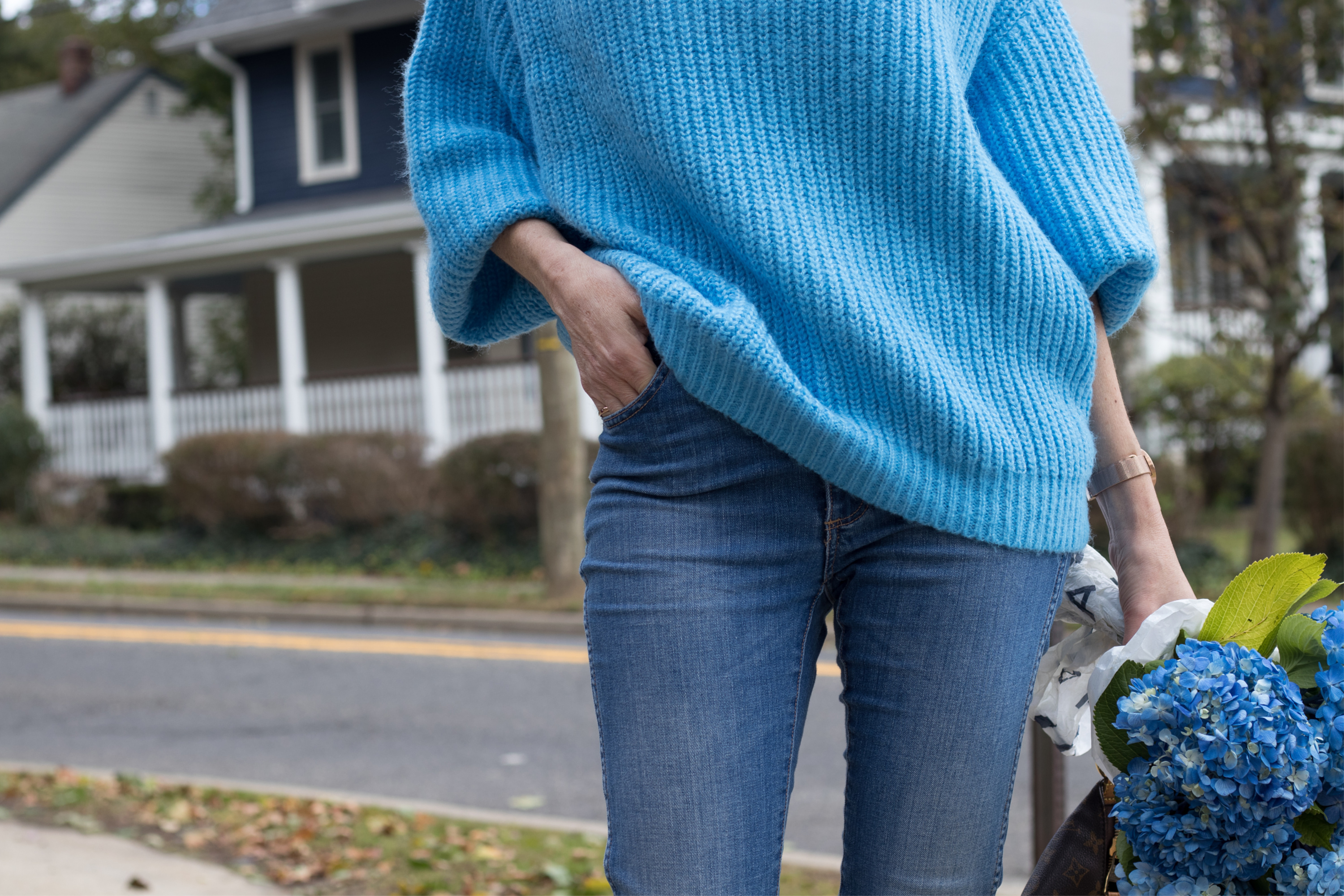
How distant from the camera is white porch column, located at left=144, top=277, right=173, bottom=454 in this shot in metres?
16.5

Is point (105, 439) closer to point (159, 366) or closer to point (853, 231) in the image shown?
point (159, 366)

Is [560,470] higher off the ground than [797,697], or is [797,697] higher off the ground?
[797,697]

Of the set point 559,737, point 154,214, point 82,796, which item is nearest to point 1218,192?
point 559,737

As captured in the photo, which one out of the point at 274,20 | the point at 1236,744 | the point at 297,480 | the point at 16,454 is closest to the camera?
the point at 1236,744

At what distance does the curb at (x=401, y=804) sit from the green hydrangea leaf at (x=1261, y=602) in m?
2.47

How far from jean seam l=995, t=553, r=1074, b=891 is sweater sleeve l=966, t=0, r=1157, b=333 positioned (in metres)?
0.30

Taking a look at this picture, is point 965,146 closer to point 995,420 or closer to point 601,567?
point 995,420

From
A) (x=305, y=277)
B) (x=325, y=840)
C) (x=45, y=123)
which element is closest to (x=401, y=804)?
(x=325, y=840)

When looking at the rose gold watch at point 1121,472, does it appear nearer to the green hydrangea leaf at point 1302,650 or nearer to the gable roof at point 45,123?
the green hydrangea leaf at point 1302,650

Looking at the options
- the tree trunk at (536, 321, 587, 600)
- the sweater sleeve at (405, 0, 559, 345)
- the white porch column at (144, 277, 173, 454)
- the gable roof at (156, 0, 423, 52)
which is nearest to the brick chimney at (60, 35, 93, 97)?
the gable roof at (156, 0, 423, 52)

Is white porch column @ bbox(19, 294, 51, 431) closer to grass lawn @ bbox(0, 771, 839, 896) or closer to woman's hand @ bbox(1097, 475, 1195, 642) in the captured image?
grass lawn @ bbox(0, 771, 839, 896)

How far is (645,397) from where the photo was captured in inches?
56.1

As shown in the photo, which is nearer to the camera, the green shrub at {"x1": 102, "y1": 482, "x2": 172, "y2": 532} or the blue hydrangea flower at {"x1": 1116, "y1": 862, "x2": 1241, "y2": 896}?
the blue hydrangea flower at {"x1": 1116, "y1": 862, "x2": 1241, "y2": 896}

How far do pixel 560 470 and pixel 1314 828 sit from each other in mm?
7931
